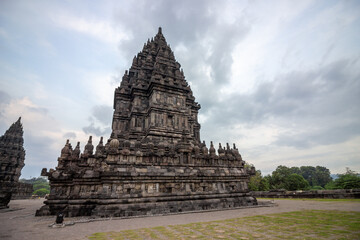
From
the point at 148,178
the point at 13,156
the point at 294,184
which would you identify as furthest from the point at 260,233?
the point at 13,156

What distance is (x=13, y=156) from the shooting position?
4238cm

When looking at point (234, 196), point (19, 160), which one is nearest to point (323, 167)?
point (234, 196)

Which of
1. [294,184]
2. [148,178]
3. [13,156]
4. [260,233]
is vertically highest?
[13,156]

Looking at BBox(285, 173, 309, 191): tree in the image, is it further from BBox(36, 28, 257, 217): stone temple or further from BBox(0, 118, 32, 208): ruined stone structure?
BBox(0, 118, 32, 208): ruined stone structure

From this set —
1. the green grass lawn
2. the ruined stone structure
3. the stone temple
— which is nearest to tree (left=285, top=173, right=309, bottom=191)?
the stone temple

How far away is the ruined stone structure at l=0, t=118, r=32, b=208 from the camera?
37.0 metres

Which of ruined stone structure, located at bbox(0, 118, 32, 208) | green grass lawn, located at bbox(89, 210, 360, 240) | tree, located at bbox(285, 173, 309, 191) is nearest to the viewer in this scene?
green grass lawn, located at bbox(89, 210, 360, 240)

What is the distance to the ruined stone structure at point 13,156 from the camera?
37.0 m

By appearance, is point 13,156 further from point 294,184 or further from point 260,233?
point 294,184

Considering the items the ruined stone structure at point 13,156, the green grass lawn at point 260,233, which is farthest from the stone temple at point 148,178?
the ruined stone structure at point 13,156

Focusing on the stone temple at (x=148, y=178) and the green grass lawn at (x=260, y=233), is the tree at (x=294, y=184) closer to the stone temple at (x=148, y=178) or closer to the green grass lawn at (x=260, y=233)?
the stone temple at (x=148, y=178)

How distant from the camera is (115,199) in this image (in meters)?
11.3

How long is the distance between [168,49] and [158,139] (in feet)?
50.0

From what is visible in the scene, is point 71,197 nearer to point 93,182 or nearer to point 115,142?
point 93,182
